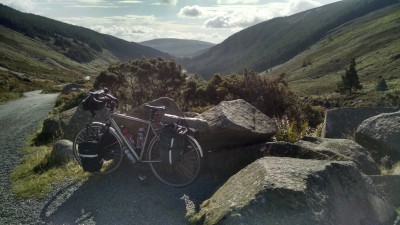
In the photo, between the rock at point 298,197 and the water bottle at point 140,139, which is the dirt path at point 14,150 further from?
the rock at point 298,197

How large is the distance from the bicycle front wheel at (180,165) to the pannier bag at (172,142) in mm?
120

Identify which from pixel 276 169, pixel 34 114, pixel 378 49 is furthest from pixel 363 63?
pixel 276 169

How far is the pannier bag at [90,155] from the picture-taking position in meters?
9.66

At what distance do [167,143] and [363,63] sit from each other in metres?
159

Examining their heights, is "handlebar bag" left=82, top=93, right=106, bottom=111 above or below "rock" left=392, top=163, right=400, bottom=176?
above

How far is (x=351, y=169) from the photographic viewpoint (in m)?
7.31

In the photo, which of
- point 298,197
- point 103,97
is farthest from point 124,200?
point 298,197

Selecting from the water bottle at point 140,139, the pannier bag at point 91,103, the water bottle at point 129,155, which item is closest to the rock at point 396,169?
the water bottle at point 140,139

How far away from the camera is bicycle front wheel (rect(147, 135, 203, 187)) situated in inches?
347

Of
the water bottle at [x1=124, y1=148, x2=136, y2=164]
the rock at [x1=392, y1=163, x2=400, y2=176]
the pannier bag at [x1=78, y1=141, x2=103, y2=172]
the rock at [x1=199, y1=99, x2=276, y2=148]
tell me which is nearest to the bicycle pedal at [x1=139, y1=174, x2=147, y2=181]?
the water bottle at [x1=124, y1=148, x2=136, y2=164]

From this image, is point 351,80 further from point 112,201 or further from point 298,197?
point 298,197

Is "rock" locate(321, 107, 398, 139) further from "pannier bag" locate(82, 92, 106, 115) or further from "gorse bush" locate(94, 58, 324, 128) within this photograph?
"pannier bag" locate(82, 92, 106, 115)

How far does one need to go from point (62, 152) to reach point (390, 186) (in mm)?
9353

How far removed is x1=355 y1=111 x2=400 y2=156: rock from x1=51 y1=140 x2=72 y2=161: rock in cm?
900
